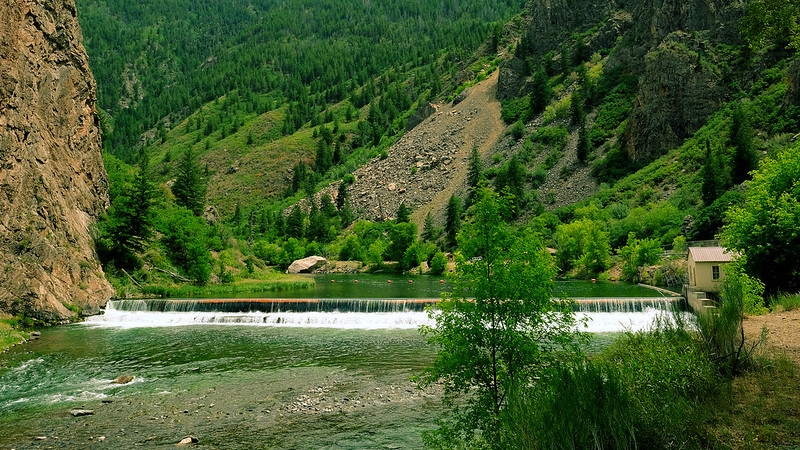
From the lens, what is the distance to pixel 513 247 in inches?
379

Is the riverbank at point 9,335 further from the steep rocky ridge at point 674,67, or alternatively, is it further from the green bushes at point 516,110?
the green bushes at point 516,110

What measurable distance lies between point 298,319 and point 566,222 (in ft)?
191

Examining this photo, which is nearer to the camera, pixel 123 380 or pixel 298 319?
pixel 123 380

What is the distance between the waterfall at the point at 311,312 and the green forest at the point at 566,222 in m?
5.66

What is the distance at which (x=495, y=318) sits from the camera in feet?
30.9

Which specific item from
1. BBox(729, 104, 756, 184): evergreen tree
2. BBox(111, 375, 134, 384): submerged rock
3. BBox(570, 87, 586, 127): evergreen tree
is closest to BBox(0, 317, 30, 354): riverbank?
BBox(111, 375, 134, 384): submerged rock

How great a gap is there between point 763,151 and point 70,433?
237 ft

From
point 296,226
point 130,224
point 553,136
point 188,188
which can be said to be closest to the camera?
point 130,224

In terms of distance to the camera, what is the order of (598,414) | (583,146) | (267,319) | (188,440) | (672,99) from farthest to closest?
(583,146)
(672,99)
(267,319)
(188,440)
(598,414)

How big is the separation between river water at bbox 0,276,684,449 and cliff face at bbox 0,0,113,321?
3.39 m

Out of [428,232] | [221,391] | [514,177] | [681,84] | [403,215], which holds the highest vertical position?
[681,84]

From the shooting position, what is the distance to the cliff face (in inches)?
1144

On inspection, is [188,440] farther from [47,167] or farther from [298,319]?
[47,167]

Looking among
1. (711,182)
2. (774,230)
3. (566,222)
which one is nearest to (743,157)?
(711,182)
